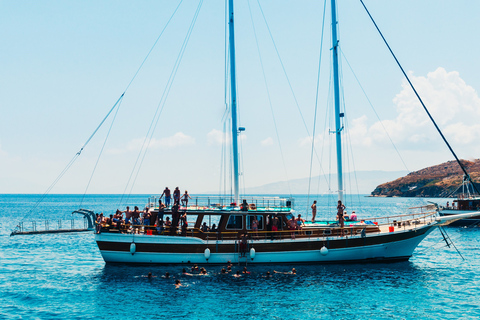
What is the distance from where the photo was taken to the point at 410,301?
20625mm

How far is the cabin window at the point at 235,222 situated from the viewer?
27.4m

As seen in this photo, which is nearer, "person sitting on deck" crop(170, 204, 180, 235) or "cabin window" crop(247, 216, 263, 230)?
"person sitting on deck" crop(170, 204, 180, 235)

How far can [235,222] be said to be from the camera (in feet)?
90.0

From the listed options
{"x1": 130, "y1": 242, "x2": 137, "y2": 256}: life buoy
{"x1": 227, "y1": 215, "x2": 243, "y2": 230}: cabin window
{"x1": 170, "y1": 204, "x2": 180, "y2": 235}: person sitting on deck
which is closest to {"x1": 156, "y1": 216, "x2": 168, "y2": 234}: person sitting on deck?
{"x1": 170, "y1": 204, "x2": 180, "y2": 235}: person sitting on deck

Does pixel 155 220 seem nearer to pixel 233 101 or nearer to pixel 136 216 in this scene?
pixel 136 216

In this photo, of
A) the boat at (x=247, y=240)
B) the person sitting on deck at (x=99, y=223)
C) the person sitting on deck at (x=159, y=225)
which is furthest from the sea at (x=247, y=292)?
the person sitting on deck at (x=99, y=223)

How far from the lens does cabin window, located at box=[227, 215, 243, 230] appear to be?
27359mm

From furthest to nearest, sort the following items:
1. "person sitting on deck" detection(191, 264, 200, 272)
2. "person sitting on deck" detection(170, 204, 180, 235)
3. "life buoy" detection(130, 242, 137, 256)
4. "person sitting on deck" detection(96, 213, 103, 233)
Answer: "person sitting on deck" detection(96, 213, 103, 233)
"person sitting on deck" detection(170, 204, 180, 235)
"life buoy" detection(130, 242, 137, 256)
"person sitting on deck" detection(191, 264, 200, 272)

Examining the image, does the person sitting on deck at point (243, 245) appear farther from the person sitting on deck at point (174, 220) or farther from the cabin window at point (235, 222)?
the person sitting on deck at point (174, 220)

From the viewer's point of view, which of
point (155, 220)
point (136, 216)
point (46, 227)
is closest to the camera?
point (136, 216)

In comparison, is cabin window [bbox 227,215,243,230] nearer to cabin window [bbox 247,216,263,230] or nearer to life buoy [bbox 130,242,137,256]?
cabin window [bbox 247,216,263,230]

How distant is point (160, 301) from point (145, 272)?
18.8 feet

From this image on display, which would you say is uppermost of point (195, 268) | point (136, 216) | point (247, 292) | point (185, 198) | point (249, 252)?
point (185, 198)

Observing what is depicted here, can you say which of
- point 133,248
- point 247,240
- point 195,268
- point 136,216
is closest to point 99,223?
point 136,216
